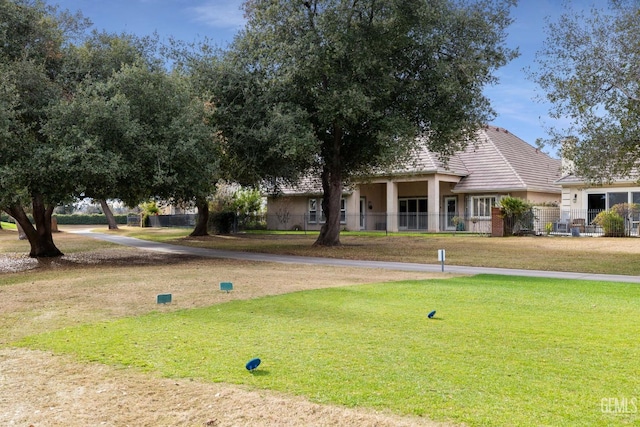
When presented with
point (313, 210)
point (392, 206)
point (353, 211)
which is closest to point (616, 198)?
point (392, 206)

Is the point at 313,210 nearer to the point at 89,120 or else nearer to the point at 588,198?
the point at 588,198

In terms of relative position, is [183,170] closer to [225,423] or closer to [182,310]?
[182,310]

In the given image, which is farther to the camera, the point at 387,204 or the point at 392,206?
the point at 387,204

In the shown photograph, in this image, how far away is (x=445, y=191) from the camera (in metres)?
38.4

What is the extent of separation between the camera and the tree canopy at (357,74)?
19.8 m

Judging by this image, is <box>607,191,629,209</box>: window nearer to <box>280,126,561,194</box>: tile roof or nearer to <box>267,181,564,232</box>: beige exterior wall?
<box>267,181,564,232</box>: beige exterior wall

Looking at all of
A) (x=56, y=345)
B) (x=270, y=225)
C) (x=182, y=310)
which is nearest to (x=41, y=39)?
(x=182, y=310)

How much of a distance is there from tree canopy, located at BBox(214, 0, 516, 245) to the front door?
15.3m

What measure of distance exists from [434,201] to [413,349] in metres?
29.9

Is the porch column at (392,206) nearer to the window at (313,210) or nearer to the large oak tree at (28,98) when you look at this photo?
the window at (313,210)

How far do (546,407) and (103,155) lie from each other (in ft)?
48.3

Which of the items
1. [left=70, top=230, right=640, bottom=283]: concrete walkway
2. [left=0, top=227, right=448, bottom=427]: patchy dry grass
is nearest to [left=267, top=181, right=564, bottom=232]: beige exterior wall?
[left=70, top=230, right=640, bottom=283]: concrete walkway

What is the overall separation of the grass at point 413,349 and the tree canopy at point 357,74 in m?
10.8

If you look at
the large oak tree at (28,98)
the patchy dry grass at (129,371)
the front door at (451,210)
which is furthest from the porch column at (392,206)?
the large oak tree at (28,98)
